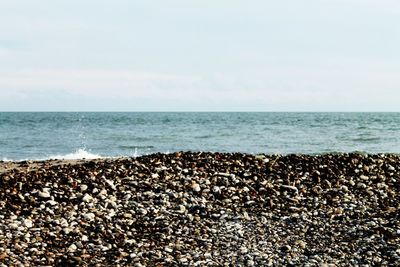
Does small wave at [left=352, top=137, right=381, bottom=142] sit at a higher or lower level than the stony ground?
higher

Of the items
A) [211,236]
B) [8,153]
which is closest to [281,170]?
[211,236]

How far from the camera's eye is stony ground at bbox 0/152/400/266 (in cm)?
995

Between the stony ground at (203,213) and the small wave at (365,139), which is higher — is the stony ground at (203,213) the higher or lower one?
the lower one

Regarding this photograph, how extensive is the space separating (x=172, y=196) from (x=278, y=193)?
2735 millimetres

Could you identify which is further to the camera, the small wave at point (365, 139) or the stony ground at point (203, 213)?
the small wave at point (365, 139)

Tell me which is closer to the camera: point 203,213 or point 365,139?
point 203,213

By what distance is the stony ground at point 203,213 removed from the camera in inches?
392

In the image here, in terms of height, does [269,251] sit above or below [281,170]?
below

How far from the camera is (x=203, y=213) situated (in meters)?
11.9

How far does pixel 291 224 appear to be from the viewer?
11.6 metres

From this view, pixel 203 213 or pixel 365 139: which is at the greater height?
pixel 365 139

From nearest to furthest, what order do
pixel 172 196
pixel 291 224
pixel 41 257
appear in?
pixel 41 257 → pixel 291 224 → pixel 172 196

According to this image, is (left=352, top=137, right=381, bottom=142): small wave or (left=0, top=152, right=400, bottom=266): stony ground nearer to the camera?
(left=0, top=152, right=400, bottom=266): stony ground

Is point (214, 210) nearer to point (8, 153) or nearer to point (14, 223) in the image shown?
point (14, 223)
